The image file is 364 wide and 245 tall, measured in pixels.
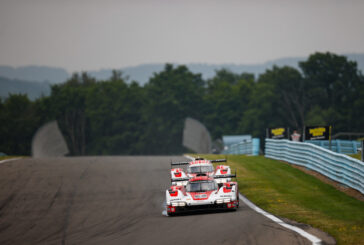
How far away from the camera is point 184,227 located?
13867 mm

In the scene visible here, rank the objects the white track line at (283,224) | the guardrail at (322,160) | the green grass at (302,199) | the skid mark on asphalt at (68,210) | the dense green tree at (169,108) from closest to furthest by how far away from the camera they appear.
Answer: the white track line at (283,224) < the green grass at (302,199) < the skid mark on asphalt at (68,210) < the guardrail at (322,160) < the dense green tree at (169,108)

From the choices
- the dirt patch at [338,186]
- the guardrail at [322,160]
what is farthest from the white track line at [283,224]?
the guardrail at [322,160]

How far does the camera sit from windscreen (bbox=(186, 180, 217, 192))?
17.2 m

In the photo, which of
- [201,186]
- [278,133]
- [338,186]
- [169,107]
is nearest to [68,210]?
[201,186]

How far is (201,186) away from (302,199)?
3.96 metres

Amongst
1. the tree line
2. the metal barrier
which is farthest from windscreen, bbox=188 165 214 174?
the tree line

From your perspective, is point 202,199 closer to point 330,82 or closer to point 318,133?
point 318,133

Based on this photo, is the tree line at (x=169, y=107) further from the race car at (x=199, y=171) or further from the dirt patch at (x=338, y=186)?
the race car at (x=199, y=171)

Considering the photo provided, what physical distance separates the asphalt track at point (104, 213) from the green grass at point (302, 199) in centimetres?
107

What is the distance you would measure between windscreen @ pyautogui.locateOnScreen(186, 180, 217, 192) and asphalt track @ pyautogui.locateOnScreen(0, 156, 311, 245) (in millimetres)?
1071

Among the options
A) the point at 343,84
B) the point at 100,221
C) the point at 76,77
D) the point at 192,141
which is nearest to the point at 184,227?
the point at 100,221

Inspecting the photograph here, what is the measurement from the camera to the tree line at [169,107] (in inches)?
4338

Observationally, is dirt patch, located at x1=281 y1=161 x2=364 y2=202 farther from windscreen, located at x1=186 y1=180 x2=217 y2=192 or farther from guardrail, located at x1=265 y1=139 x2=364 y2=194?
windscreen, located at x1=186 y1=180 x2=217 y2=192

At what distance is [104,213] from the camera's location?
57.4 feet
